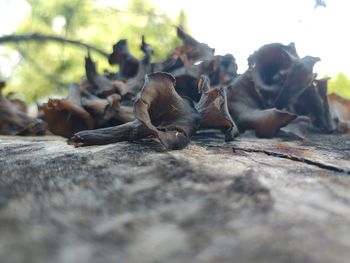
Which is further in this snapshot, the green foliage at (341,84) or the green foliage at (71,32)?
the green foliage at (71,32)

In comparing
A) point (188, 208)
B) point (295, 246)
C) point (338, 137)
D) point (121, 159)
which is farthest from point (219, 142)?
point (295, 246)

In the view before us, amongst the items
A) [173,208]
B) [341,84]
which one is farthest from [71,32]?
[173,208]

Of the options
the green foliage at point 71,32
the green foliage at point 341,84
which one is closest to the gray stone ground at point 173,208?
the green foliage at point 341,84

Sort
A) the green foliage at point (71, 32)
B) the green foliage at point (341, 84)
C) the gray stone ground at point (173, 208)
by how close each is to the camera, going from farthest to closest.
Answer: the green foliage at point (71, 32), the green foliage at point (341, 84), the gray stone ground at point (173, 208)

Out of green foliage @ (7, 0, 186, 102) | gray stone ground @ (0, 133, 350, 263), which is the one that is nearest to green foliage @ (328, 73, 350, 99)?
green foliage @ (7, 0, 186, 102)

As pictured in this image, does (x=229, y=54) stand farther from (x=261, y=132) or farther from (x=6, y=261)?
(x=6, y=261)

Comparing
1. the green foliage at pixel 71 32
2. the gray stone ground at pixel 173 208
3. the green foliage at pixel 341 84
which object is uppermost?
the green foliage at pixel 71 32

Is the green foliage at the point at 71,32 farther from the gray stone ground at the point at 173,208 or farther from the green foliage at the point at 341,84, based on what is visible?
the gray stone ground at the point at 173,208

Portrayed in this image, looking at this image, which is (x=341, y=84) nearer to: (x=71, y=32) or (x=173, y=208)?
(x=71, y=32)
